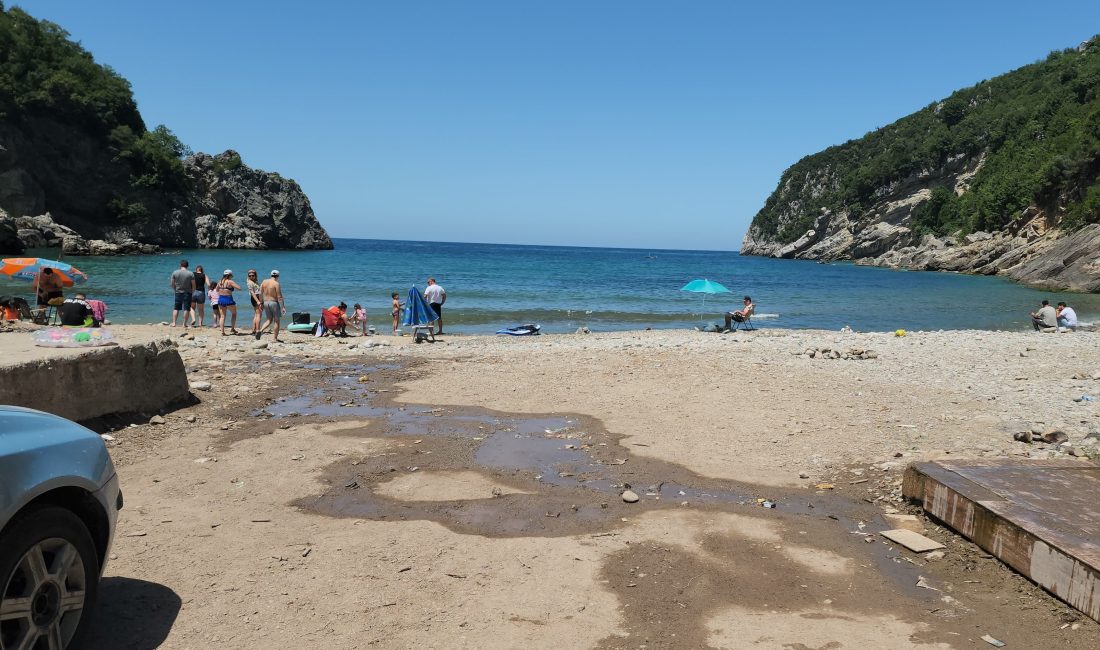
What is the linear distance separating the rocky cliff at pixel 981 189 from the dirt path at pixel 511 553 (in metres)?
46.1

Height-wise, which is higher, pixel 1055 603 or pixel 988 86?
pixel 988 86

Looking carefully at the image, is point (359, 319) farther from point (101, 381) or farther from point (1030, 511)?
point (1030, 511)

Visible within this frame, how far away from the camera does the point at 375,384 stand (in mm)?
11898

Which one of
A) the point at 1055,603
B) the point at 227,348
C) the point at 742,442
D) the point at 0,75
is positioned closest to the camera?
the point at 1055,603

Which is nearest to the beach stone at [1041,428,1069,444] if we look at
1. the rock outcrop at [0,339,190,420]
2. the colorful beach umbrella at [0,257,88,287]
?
the rock outcrop at [0,339,190,420]

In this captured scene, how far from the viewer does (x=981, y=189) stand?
81.9 m

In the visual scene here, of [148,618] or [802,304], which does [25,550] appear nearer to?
[148,618]

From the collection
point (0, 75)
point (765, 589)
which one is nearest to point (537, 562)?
point (765, 589)

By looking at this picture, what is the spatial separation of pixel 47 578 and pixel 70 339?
233 inches

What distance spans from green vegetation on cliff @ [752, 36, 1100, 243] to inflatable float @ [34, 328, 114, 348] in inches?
2463

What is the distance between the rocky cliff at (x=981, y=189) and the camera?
57.8 m

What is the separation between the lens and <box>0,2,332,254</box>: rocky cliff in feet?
222

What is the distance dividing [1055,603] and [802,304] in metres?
37.8

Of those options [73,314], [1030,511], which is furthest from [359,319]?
[1030,511]
